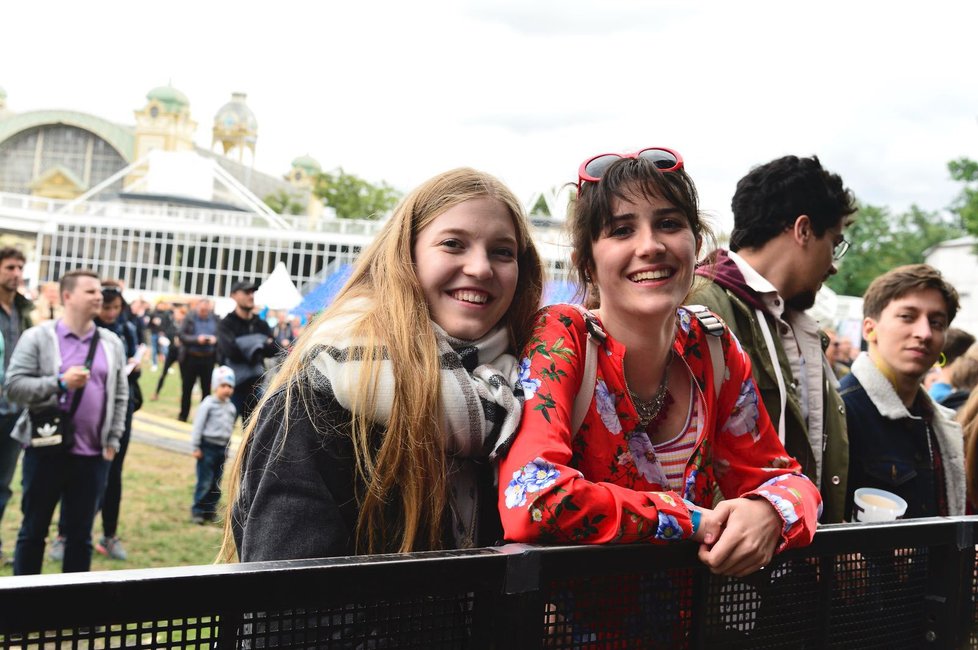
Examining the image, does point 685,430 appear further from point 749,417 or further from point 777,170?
point 777,170

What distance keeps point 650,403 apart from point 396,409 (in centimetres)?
67

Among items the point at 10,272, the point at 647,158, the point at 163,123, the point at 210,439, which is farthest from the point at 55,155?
the point at 647,158

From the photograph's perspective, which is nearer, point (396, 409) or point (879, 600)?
point (396, 409)

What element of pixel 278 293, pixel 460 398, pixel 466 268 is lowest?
pixel 460 398

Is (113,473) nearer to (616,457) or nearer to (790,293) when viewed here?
(790,293)

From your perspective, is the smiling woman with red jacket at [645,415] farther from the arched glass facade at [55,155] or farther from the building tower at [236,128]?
the building tower at [236,128]

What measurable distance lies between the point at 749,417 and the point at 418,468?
0.89 m

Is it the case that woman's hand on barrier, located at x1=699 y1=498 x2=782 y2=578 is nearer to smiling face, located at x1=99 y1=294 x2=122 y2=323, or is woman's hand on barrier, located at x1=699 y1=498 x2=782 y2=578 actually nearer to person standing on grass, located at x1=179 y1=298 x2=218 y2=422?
smiling face, located at x1=99 y1=294 x2=122 y2=323

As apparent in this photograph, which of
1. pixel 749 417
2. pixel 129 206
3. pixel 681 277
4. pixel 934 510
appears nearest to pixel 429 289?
pixel 681 277

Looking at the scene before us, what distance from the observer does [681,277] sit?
83.3 inches

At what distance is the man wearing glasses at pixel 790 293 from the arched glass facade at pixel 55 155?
96877 mm

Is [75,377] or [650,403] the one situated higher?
[650,403]

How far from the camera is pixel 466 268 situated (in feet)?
6.46

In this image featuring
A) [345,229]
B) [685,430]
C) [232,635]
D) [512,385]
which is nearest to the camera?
[232,635]
